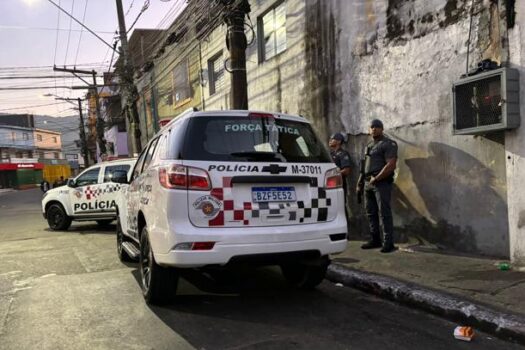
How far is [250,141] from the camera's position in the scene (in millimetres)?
4727

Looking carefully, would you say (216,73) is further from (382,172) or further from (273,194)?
(273,194)

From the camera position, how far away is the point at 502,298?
14.9 ft

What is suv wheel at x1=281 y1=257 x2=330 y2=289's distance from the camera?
545 centimetres

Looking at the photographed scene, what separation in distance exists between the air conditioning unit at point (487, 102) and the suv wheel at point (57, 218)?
33.9 ft

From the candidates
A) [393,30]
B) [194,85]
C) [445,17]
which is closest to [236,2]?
[393,30]

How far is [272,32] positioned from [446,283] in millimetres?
8551

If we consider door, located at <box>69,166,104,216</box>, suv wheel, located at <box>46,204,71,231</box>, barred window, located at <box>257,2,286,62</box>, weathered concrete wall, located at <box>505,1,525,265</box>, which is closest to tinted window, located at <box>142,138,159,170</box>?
weathered concrete wall, located at <box>505,1,525,265</box>

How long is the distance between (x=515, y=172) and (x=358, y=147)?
3438mm

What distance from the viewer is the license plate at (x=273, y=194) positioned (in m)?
4.50

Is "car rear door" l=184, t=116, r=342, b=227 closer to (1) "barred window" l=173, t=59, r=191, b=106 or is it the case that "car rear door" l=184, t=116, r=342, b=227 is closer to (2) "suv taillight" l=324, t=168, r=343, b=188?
(2) "suv taillight" l=324, t=168, r=343, b=188

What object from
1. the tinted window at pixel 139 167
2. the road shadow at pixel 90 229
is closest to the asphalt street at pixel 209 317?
the tinted window at pixel 139 167

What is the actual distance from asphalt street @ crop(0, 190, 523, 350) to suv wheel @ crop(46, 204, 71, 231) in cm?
619

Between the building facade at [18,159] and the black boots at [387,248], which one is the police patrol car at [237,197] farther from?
the building facade at [18,159]

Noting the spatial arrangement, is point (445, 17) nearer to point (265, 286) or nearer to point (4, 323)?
point (265, 286)
